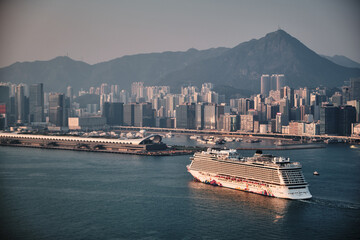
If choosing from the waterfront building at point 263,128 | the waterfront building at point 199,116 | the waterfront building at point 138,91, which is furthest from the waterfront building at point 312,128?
the waterfront building at point 138,91

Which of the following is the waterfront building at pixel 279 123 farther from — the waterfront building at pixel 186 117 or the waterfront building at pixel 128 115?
the waterfront building at pixel 128 115

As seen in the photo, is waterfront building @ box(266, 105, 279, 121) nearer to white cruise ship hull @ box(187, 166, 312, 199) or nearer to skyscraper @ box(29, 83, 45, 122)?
skyscraper @ box(29, 83, 45, 122)

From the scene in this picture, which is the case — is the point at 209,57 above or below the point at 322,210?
above

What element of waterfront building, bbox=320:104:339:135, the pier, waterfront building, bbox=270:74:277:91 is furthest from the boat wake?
waterfront building, bbox=270:74:277:91

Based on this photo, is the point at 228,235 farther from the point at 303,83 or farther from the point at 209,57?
the point at 209,57

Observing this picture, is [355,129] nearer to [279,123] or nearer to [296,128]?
[296,128]


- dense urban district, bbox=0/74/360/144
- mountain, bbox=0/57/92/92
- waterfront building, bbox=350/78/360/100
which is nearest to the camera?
dense urban district, bbox=0/74/360/144

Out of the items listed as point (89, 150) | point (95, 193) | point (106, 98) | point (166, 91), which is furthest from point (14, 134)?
point (166, 91)
